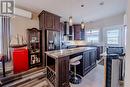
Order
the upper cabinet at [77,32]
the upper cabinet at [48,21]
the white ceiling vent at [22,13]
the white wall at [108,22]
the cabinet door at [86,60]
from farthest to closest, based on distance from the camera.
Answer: the upper cabinet at [77,32] < the white wall at [108,22] < the upper cabinet at [48,21] < the white ceiling vent at [22,13] < the cabinet door at [86,60]

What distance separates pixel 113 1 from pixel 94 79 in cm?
341

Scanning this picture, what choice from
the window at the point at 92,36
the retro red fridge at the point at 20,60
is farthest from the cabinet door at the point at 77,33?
the retro red fridge at the point at 20,60

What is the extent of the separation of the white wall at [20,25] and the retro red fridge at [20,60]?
0.54 meters

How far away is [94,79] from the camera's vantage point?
3.49m

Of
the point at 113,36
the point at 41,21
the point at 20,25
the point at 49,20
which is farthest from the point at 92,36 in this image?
the point at 20,25

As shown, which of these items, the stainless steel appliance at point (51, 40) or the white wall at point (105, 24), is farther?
the white wall at point (105, 24)

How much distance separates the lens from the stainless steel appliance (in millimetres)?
4841

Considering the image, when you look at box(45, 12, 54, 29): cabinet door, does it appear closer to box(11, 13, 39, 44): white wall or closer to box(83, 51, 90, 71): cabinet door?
box(11, 13, 39, 44): white wall

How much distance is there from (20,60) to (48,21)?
2.07m

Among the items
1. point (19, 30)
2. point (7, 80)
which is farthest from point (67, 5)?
point (7, 80)

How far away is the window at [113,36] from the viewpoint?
6.89 meters

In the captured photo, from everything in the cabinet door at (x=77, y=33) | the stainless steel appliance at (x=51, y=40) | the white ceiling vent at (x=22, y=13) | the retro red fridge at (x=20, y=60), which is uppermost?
the white ceiling vent at (x=22, y=13)

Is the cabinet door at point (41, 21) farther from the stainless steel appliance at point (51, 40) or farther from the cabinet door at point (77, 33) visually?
the cabinet door at point (77, 33)

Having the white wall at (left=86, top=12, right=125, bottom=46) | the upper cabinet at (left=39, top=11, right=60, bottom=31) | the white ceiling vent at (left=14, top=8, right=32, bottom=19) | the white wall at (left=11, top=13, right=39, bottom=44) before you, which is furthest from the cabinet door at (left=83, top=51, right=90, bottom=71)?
the white wall at (left=86, top=12, right=125, bottom=46)
